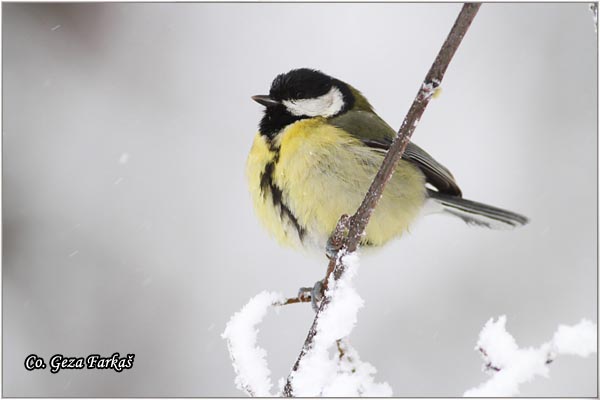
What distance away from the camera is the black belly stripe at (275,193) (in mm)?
2543

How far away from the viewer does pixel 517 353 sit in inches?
49.1

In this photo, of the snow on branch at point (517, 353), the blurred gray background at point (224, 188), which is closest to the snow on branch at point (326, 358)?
the snow on branch at point (517, 353)

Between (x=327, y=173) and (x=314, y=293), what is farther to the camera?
(x=327, y=173)

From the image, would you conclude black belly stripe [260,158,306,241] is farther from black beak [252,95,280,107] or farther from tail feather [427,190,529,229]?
tail feather [427,190,529,229]

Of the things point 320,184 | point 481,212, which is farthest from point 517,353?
point 481,212

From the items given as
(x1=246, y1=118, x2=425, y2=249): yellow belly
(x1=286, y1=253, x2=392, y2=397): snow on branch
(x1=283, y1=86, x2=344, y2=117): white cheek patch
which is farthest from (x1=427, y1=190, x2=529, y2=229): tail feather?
(x1=286, y1=253, x2=392, y2=397): snow on branch

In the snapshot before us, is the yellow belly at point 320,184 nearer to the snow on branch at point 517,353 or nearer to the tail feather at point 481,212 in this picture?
the tail feather at point 481,212

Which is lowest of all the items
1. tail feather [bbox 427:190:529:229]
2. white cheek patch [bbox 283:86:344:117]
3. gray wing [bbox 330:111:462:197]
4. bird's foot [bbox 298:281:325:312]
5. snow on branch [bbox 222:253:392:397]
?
snow on branch [bbox 222:253:392:397]

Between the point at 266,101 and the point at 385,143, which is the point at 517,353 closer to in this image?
the point at 385,143

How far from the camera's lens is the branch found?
1169 millimetres

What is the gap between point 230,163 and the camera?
4.71 m

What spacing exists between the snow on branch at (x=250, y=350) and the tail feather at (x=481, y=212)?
1.43 meters

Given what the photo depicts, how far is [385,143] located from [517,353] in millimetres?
1558

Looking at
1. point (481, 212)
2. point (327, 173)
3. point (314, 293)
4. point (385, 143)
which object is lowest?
point (314, 293)
